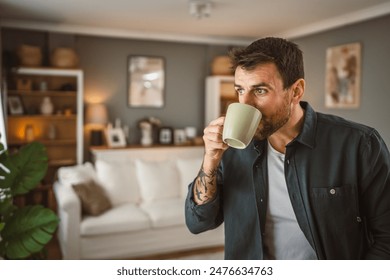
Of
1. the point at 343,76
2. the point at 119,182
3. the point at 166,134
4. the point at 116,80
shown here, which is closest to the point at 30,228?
the point at 119,182

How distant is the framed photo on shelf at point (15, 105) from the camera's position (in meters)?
3.41

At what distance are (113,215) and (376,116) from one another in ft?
6.30

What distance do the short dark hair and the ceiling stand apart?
0.77 ft

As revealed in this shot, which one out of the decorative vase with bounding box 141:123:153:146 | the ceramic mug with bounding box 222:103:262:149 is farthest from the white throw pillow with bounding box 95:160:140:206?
the ceramic mug with bounding box 222:103:262:149

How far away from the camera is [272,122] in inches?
29.8

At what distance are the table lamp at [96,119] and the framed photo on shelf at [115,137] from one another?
0.36 feet

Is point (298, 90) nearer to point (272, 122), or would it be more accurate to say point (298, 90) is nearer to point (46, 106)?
point (272, 122)

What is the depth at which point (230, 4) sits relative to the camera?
1.80 meters

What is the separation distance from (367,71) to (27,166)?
122 cm

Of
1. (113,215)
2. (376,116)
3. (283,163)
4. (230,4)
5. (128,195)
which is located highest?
(230,4)

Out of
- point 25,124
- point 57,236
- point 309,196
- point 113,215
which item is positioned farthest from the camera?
point 25,124
